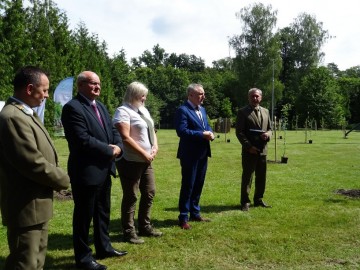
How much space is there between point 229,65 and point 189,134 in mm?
55825

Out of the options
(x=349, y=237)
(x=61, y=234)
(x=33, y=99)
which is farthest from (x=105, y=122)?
(x=349, y=237)

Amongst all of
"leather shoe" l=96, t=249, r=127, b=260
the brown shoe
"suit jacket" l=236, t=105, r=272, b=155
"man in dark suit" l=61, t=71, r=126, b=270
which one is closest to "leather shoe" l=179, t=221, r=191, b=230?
the brown shoe

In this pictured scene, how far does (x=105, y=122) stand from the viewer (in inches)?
181

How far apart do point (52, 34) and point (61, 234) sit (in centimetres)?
1390

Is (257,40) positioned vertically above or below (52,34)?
above

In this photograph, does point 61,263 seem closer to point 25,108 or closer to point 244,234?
point 25,108

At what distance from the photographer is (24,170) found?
121 inches

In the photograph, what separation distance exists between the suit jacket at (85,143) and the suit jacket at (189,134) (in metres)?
1.81

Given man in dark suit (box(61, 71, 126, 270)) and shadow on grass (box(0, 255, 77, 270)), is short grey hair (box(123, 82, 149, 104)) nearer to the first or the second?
man in dark suit (box(61, 71, 126, 270))

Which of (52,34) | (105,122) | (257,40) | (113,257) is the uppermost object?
(257,40)

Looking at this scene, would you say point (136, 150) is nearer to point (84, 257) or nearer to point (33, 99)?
point (84, 257)

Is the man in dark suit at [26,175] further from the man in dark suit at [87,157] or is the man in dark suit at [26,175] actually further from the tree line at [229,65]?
the tree line at [229,65]

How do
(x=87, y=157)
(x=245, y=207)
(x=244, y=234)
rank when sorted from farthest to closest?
(x=245, y=207) → (x=244, y=234) → (x=87, y=157)

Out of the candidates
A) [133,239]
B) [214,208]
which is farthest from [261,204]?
[133,239]
